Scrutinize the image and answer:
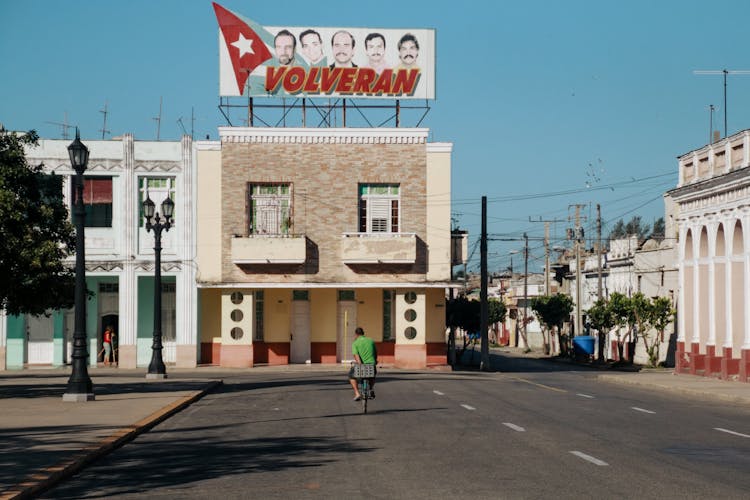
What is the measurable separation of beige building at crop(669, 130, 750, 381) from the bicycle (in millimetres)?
19777

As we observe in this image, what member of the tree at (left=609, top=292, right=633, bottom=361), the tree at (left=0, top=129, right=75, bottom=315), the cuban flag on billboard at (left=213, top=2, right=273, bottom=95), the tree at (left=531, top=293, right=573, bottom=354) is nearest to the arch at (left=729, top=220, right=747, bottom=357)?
the tree at (left=609, top=292, right=633, bottom=361)

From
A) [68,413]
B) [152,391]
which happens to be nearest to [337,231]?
[152,391]

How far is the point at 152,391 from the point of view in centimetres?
3188

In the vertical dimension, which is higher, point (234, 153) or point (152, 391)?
point (234, 153)

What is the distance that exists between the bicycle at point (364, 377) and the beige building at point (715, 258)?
19.8 metres

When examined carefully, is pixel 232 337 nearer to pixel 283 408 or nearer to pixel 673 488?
pixel 283 408

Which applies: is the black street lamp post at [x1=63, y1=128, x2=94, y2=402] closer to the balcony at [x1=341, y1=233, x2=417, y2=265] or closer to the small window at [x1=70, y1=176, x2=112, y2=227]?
the balcony at [x1=341, y1=233, x2=417, y2=265]

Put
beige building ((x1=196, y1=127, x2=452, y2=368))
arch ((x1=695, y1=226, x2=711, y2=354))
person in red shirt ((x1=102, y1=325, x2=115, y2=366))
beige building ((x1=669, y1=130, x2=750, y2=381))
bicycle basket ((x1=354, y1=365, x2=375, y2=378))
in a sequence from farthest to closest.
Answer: person in red shirt ((x1=102, y1=325, x2=115, y2=366))
beige building ((x1=196, y1=127, x2=452, y2=368))
arch ((x1=695, y1=226, x2=711, y2=354))
beige building ((x1=669, y1=130, x2=750, y2=381))
bicycle basket ((x1=354, y1=365, x2=375, y2=378))

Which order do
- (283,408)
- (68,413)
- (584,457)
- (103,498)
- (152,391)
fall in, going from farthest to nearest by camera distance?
(152,391) < (283,408) < (68,413) < (584,457) < (103,498)

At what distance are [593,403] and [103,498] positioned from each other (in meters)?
18.4

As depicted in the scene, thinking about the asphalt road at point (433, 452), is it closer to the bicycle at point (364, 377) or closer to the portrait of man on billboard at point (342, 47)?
the bicycle at point (364, 377)

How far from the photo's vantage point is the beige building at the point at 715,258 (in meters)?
41.9

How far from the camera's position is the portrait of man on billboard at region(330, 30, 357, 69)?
54.6 meters

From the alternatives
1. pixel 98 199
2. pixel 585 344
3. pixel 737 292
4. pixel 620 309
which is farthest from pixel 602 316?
pixel 98 199
